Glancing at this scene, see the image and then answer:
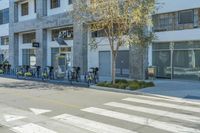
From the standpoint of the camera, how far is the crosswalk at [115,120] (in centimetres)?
820

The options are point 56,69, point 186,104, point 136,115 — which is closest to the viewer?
point 136,115

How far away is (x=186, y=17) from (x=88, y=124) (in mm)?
14330

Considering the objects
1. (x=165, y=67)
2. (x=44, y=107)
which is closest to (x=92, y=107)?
(x=44, y=107)

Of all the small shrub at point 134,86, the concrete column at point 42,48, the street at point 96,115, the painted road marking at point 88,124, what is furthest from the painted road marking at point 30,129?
the concrete column at point 42,48

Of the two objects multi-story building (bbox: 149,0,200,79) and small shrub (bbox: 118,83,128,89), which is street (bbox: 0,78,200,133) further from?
multi-story building (bbox: 149,0,200,79)

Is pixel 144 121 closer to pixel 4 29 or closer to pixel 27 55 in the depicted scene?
pixel 27 55

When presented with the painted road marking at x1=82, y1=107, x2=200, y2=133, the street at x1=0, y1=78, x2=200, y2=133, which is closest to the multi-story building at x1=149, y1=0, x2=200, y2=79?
the street at x1=0, y1=78, x2=200, y2=133

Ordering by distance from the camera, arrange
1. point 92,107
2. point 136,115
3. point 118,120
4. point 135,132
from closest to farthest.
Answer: point 135,132, point 118,120, point 136,115, point 92,107

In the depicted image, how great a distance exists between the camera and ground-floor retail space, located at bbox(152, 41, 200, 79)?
20547 millimetres

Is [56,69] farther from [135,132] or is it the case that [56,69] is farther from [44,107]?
[135,132]

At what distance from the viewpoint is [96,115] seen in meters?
10.1

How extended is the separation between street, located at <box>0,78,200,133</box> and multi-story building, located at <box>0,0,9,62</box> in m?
29.5

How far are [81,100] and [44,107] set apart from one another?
2151mm

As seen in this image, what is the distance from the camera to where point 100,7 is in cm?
1814
